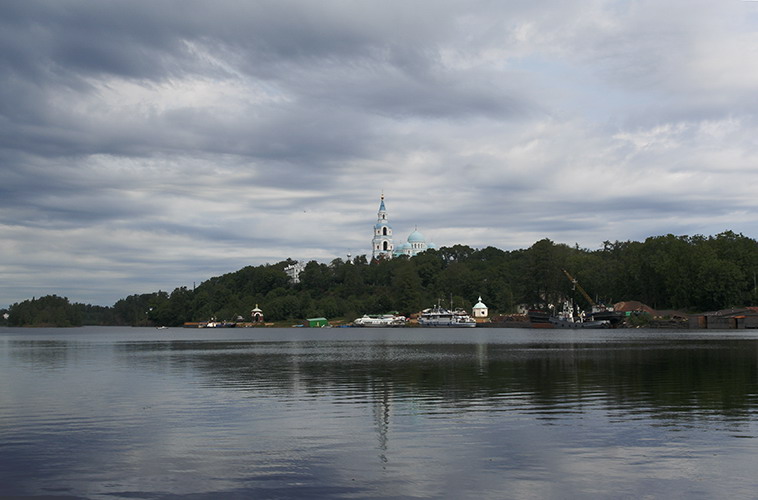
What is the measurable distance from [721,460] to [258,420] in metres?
15.8

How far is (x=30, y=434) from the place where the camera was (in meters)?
25.2

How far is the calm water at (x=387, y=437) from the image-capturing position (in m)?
17.6

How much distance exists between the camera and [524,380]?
42094mm

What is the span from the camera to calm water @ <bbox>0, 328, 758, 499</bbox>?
691 inches

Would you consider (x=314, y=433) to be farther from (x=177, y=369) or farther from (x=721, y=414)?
(x=177, y=369)

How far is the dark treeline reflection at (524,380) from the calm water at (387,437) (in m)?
0.22

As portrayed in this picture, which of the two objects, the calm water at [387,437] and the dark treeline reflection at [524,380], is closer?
the calm water at [387,437]

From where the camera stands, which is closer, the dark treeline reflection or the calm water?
the calm water

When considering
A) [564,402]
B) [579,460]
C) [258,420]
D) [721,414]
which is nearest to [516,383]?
[564,402]

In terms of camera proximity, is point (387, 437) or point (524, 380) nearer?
point (387, 437)

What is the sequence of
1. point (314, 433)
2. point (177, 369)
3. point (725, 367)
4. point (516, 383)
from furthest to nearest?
point (177, 369)
point (725, 367)
point (516, 383)
point (314, 433)

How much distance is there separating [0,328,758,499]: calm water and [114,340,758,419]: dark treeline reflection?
0.73ft

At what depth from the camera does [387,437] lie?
23.7m

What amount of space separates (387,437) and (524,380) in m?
20.1
